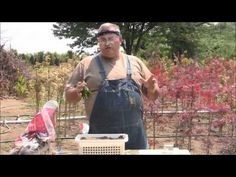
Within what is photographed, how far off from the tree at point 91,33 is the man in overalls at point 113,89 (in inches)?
442

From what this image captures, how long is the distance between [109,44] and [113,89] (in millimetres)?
238

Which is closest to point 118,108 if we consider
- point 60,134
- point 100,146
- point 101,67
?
point 101,67

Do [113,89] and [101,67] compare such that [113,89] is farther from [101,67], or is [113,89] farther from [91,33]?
[91,33]

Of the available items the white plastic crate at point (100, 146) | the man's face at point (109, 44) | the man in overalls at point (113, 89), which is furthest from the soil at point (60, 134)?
the white plastic crate at point (100, 146)

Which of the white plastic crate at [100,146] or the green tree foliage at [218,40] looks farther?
the green tree foliage at [218,40]

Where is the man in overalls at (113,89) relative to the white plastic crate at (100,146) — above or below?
above

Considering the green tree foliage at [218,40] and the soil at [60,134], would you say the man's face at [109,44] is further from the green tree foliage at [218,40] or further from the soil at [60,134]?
the green tree foliage at [218,40]

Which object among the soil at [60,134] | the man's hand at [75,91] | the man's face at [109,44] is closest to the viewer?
the man's hand at [75,91]

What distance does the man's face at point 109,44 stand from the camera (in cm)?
221

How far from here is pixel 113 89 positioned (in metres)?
2.21

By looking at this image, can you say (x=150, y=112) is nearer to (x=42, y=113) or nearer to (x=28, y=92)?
(x=42, y=113)

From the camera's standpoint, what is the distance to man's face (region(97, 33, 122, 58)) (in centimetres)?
221
